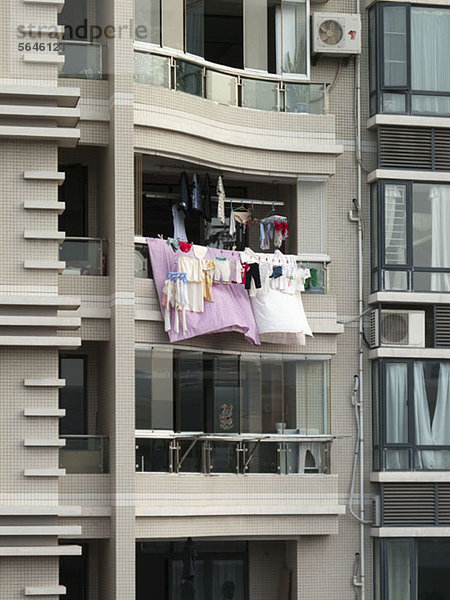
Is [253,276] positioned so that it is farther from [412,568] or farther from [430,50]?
[412,568]

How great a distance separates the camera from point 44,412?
922 inches

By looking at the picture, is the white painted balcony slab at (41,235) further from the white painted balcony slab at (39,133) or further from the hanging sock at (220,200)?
the hanging sock at (220,200)

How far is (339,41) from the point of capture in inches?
1064

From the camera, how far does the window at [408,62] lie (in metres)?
27.0

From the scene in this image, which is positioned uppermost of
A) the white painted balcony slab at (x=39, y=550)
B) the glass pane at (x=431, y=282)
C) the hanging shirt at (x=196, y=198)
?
the hanging shirt at (x=196, y=198)

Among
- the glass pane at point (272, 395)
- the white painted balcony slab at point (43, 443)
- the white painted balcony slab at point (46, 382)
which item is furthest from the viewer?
the glass pane at point (272, 395)

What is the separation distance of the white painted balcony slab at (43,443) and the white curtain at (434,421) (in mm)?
6022

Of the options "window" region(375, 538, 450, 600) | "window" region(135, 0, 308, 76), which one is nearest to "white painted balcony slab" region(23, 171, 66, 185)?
"window" region(135, 0, 308, 76)

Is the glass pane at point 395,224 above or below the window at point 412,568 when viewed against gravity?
above

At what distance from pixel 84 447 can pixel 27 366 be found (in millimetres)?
1653

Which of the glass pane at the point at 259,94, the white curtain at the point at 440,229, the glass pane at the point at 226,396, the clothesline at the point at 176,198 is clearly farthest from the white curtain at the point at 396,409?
the glass pane at the point at 259,94

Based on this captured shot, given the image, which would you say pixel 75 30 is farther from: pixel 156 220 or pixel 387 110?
pixel 387 110

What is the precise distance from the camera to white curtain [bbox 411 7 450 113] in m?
27.0

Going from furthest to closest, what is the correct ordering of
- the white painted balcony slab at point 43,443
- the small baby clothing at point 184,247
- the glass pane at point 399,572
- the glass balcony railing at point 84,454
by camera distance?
the glass pane at point 399,572, the small baby clothing at point 184,247, the glass balcony railing at point 84,454, the white painted balcony slab at point 43,443
